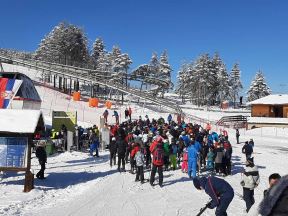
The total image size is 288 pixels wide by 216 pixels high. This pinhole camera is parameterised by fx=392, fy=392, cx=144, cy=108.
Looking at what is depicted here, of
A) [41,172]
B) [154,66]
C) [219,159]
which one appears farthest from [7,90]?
[154,66]

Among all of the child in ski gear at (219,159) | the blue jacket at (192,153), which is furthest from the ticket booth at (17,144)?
the child in ski gear at (219,159)

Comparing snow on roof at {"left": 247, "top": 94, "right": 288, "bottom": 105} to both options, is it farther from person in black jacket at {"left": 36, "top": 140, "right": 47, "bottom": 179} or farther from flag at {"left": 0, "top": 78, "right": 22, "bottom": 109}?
person in black jacket at {"left": 36, "top": 140, "right": 47, "bottom": 179}

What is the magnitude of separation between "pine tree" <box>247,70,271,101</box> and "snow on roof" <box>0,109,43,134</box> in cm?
8048

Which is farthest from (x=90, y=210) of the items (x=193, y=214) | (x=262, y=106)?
(x=262, y=106)

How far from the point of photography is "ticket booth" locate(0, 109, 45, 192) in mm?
14062

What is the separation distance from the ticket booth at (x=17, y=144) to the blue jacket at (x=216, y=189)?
25.3 feet

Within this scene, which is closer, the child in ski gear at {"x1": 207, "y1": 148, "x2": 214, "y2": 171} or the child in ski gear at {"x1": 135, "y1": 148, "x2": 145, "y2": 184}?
the child in ski gear at {"x1": 135, "y1": 148, "x2": 145, "y2": 184}

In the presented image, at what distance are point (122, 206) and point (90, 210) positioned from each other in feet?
3.42

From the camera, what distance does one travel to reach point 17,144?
1427 cm

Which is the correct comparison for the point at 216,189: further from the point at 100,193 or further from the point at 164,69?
the point at 164,69

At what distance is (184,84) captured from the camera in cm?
10019

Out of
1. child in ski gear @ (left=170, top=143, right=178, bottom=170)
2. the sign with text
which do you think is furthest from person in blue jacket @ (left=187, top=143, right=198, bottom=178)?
the sign with text

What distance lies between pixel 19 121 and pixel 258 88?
81786 millimetres

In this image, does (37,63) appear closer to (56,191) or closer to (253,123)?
(253,123)
